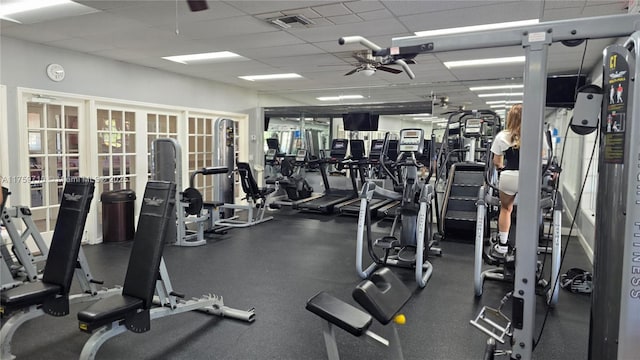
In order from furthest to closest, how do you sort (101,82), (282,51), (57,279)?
(101,82) < (282,51) < (57,279)

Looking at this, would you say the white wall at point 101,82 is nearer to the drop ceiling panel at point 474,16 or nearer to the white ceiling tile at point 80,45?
the white ceiling tile at point 80,45

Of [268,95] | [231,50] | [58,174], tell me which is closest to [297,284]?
[231,50]

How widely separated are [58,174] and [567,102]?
591 centimetres

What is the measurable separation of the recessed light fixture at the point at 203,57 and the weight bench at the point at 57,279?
321 centimetres

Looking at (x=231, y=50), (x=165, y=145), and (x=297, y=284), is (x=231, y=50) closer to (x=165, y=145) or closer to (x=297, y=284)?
(x=165, y=145)

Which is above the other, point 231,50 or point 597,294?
point 231,50

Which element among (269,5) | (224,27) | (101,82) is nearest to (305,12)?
(269,5)

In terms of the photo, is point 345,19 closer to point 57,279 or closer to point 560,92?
point 560,92

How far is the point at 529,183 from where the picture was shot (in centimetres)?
Result: 185

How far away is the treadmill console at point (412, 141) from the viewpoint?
17.8 ft

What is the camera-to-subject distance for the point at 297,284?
13.4 feet

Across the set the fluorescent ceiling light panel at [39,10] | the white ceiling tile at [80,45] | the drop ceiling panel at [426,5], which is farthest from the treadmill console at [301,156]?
the fluorescent ceiling light panel at [39,10]

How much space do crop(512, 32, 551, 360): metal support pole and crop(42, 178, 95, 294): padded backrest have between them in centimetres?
289

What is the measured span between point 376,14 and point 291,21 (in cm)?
88
